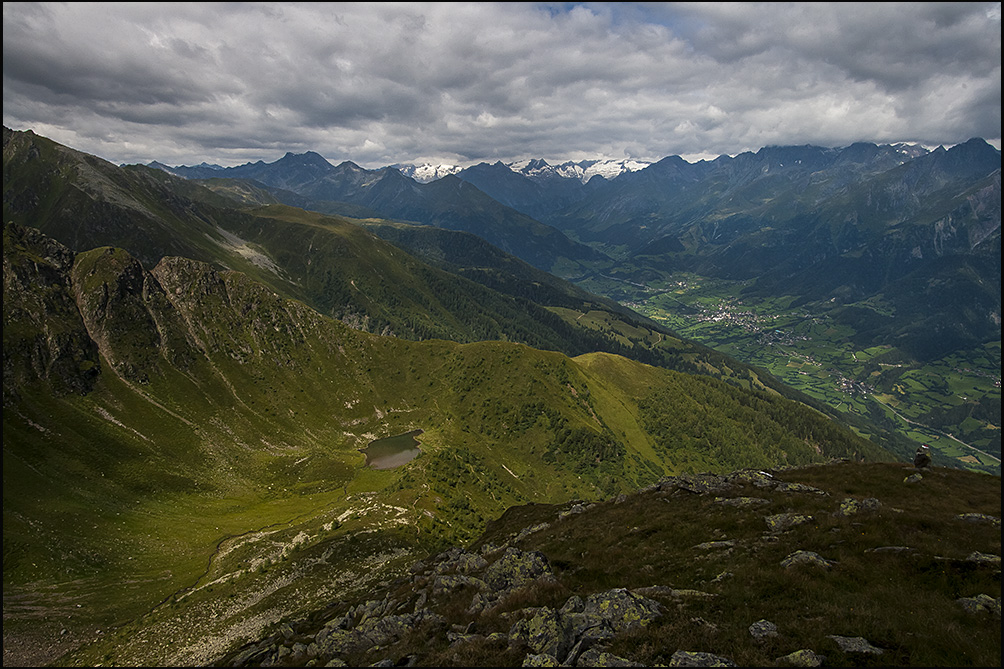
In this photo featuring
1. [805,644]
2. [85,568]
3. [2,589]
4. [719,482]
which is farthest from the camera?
[85,568]

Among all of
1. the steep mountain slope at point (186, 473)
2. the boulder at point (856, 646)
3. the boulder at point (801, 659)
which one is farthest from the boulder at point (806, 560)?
the steep mountain slope at point (186, 473)

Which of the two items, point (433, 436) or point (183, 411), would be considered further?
point (433, 436)

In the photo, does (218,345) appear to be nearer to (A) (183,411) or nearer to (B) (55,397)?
(A) (183,411)

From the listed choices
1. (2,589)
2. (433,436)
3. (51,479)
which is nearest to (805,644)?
(2,589)

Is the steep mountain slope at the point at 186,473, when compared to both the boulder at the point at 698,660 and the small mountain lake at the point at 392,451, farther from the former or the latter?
the boulder at the point at 698,660

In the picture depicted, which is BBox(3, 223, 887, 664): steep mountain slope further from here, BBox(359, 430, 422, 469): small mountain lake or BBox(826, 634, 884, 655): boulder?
BBox(826, 634, 884, 655): boulder

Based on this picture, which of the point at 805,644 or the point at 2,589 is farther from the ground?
the point at 805,644

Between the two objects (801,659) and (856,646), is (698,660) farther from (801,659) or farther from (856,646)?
(856,646)
